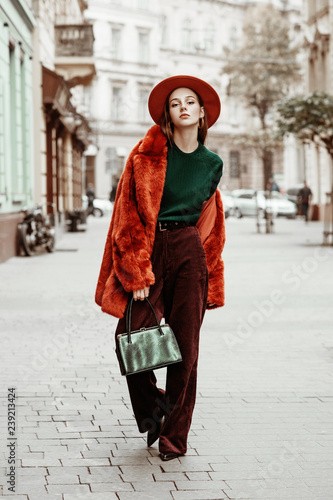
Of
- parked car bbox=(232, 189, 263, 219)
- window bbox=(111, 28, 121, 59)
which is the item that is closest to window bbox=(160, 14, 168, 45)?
window bbox=(111, 28, 121, 59)

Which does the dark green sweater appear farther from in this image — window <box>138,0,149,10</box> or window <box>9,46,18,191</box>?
window <box>138,0,149,10</box>

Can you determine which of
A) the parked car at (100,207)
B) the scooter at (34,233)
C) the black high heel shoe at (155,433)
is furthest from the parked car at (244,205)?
the black high heel shoe at (155,433)

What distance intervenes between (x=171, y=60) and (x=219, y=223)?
6377 centimetres

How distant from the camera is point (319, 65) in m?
35.2

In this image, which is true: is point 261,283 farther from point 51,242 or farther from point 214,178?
point 214,178

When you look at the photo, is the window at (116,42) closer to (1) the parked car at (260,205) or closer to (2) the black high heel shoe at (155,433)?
(1) the parked car at (260,205)

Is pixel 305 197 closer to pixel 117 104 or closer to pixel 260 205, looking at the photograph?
pixel 260 205

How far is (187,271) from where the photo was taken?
14.1ft

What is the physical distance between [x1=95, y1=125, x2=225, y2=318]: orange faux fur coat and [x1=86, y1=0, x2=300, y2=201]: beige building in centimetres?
5091

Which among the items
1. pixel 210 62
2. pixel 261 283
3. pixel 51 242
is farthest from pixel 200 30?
pixel 261 283

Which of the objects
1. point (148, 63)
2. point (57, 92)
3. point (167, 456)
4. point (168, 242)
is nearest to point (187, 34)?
point (148, 63)

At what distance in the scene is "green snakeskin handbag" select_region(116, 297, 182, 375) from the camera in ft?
13.6

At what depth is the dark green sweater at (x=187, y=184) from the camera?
4.31 metres

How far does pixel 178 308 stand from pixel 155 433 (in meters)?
0.66
